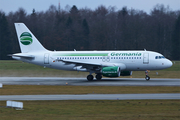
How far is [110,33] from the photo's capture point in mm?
80500

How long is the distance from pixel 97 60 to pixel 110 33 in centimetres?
4392

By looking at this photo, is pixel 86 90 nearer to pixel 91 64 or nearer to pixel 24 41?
pixel 91 64

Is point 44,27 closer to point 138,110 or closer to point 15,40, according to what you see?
point 15,40

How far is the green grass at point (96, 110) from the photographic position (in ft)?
47.8

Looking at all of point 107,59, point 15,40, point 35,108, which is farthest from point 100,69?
point 15,40

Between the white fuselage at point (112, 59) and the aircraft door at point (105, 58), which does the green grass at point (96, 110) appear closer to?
the white fuselage at point (112, 59)

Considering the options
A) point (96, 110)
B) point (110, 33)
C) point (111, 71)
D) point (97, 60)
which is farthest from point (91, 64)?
point (110, 33)

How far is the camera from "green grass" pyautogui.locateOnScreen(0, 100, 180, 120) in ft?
47.8

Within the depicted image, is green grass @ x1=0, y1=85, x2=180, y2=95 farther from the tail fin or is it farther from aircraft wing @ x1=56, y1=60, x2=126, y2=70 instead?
the tail fin

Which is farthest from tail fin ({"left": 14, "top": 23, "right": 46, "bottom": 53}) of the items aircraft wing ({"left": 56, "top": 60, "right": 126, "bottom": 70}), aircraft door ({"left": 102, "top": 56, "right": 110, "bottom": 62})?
aircraft door ({"left": 102, "top": 56, "right": 110, "bottom": 62})

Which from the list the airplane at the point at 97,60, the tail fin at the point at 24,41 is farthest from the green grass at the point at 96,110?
the tail fin at the point at 24,41

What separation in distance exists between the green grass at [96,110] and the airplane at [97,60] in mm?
15964

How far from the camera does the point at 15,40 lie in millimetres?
84312

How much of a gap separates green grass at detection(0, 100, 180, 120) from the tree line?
55506 mm
